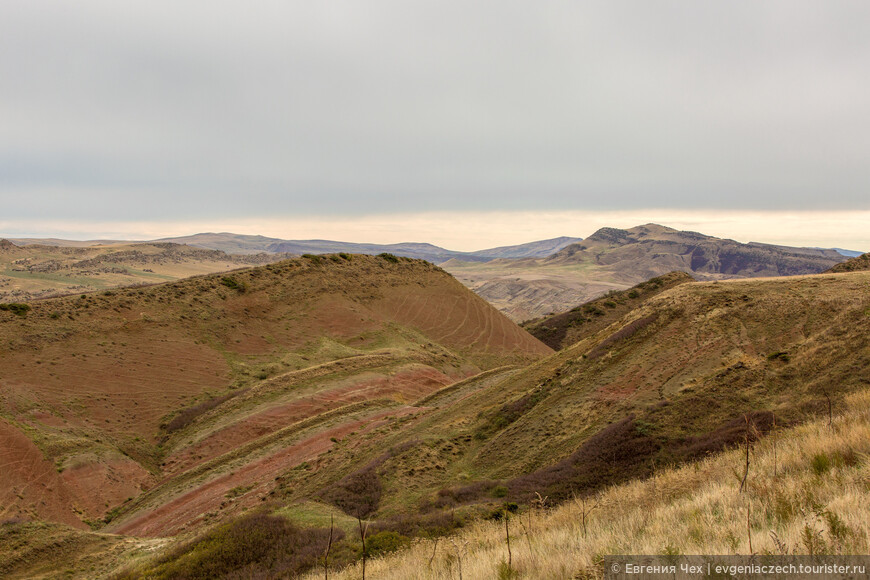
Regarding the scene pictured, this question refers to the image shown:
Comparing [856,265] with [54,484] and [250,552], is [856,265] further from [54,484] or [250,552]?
[54,484]

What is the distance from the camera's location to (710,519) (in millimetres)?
5789

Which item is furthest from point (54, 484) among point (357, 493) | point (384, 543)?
point (384, 543)

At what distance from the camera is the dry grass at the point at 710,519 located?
16.2 ft

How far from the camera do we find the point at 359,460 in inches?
690

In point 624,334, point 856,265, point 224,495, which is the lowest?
point 224,495

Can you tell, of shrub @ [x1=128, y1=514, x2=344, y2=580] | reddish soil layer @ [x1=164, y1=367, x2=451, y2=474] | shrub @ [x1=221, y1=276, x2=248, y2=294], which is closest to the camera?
shrub @ [x1=128, y1=514, x2=344, y2=580]

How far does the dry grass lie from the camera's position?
493 centimetres

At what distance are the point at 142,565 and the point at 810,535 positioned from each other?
13.5m

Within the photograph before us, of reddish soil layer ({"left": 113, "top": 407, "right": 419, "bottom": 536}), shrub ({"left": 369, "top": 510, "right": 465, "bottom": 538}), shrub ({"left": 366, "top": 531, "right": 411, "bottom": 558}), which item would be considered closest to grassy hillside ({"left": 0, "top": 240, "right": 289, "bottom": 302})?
reddish soil layer ({"left": 113, "top": 407, "right": 419, "bottom": 536})

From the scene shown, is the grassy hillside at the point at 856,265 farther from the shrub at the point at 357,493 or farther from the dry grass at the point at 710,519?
the shrub at the point at 357,493

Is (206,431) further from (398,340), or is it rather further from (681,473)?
(681,473)

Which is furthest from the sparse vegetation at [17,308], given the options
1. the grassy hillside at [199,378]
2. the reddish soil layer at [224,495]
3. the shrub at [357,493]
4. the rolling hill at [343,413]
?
the shrub at [357,493]

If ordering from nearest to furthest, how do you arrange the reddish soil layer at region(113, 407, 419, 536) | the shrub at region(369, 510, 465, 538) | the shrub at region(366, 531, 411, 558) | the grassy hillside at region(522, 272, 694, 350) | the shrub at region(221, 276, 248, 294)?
1. the shrub at region(366, 531, 411, 558)
2. the shrub at region(369, 510, 465, 538)
3. the reddish soil layer at region(113, 407, 419, 536)
4. the shrub at region(221, 276, 248, 294)
5. the grassy hillside at region(522, 272, 694, 350)

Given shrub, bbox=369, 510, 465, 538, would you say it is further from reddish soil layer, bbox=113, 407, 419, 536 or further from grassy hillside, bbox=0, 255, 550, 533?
grassy hillside, bbox=0, 255, 550, 533
